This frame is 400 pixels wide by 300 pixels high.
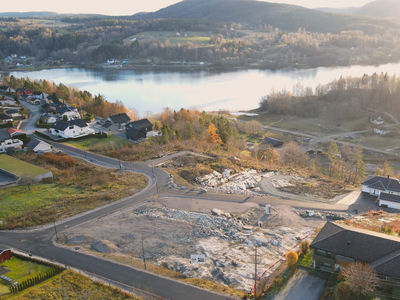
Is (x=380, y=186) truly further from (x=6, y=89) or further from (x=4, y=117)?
(x=6, y=89)

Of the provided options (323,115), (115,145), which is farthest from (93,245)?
(323,115)

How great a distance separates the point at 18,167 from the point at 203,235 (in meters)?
19.0

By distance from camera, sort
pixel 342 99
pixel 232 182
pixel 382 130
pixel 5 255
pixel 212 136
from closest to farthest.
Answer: pixel 5 255 < pixel 232 182 < pixel 212 136 < pixel 382 130 < pixel 342 99

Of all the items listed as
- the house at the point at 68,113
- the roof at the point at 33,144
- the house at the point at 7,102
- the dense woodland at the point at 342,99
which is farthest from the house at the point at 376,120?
the house at the point at 7,102

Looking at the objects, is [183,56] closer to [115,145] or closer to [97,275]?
[115,145]

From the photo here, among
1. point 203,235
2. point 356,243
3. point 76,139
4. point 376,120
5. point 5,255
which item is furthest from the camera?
point 376,120

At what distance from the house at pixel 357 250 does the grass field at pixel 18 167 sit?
73.5 ft

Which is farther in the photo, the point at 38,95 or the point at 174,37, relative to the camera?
the point at 174,37

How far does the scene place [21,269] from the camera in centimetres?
1343

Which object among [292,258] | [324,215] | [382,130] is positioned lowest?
[382,130]

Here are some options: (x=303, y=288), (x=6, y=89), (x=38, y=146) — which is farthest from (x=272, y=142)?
(x=6, y=89)

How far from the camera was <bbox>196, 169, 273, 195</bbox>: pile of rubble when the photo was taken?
1002 inches

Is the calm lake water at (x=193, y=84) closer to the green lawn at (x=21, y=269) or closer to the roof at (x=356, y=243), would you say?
the green lawn at (x=21, y=269)

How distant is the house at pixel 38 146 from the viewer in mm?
31078
